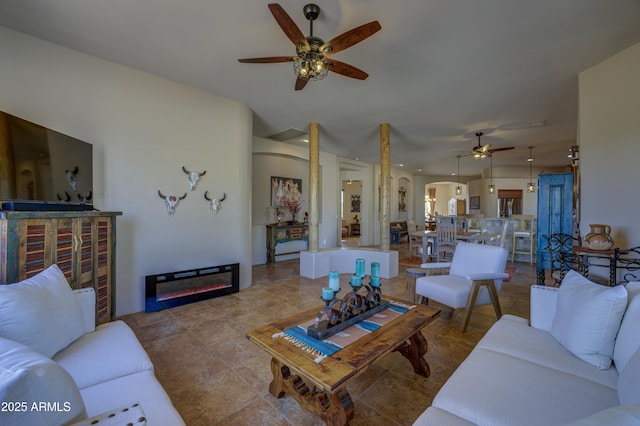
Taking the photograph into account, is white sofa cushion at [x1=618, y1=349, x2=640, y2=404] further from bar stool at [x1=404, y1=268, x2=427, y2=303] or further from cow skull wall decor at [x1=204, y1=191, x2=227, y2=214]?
cow skull wall decor at [x1=204, y1=191, x2=227, y2=214]

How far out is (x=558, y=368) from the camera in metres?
1.32

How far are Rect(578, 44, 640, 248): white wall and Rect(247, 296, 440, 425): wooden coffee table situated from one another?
273 centimetres

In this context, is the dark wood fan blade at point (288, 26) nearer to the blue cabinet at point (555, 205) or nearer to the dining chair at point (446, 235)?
the dining chair at point (446, 235)

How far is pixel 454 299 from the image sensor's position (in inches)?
102

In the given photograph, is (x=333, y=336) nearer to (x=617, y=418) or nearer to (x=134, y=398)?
(x=134, y=398)

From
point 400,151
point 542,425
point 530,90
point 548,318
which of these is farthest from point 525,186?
point 542,425

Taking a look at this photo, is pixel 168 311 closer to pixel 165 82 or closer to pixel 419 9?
pixel 165 82

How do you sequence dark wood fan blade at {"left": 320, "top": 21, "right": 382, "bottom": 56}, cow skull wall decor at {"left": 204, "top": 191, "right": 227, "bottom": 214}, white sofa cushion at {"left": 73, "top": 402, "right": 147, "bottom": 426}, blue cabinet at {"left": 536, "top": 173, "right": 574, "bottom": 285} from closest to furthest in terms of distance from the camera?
white sofa cushion at {"left": 73, "top": 402, "right": 147, "bottom": 426} → dark wood fan blade at {"left": 320, "top": 21, "right": 382, "bottom": 56} → cow skull wall decor at {"left": 204, "top": 191, "right": 227, "bottom": 214} → blue cabinet at {"left": 536, "top": 173, "right": 574, "bottom": 285}

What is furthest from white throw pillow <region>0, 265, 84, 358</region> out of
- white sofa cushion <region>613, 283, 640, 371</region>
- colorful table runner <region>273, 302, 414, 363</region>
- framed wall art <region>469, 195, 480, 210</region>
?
framed wall art <region>469, 195, 480, 210</region>

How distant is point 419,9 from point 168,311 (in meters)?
4.04

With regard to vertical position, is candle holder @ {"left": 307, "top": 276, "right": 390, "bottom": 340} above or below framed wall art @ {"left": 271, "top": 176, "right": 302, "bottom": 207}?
below

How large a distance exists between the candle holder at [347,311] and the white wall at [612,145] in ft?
9.64

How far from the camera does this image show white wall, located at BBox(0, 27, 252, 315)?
258 centimetres

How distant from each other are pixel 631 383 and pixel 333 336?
123 cm
